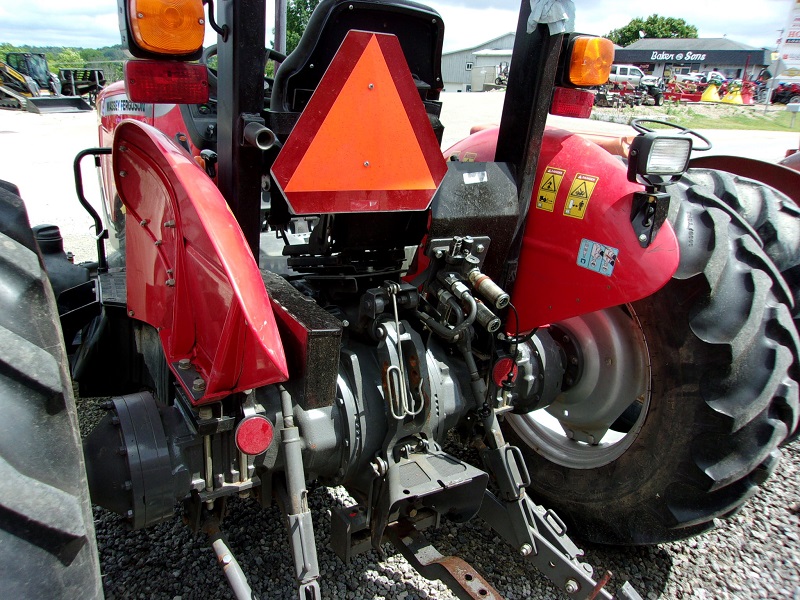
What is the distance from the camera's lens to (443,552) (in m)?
2.36

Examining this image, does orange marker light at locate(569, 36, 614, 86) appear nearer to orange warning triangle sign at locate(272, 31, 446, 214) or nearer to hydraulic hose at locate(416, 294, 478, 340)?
orange warning triangle sign at locate(272, 31, 446, 214)

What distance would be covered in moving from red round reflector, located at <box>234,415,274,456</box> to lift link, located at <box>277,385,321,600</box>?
0.19 ft

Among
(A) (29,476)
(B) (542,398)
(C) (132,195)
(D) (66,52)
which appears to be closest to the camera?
(A) (29,476)

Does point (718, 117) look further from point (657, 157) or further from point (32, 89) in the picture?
point (657, 157)

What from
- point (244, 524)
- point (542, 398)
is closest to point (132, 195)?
point (244, 524)

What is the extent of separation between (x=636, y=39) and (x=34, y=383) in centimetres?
8182

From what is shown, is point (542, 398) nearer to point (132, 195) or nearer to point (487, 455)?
point (487, 455)

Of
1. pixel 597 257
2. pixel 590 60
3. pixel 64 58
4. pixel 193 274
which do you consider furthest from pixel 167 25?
pixel 64 58

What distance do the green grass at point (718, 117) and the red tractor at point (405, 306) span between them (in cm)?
1811

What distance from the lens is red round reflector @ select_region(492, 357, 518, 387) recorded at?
2.09 meters

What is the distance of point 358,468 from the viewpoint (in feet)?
6.27

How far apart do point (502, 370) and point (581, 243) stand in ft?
1.65

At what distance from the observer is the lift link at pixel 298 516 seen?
158 cm

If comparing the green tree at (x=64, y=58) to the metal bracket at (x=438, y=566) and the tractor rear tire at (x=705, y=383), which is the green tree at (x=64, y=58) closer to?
the metal bracket at (x=438, y=566)
